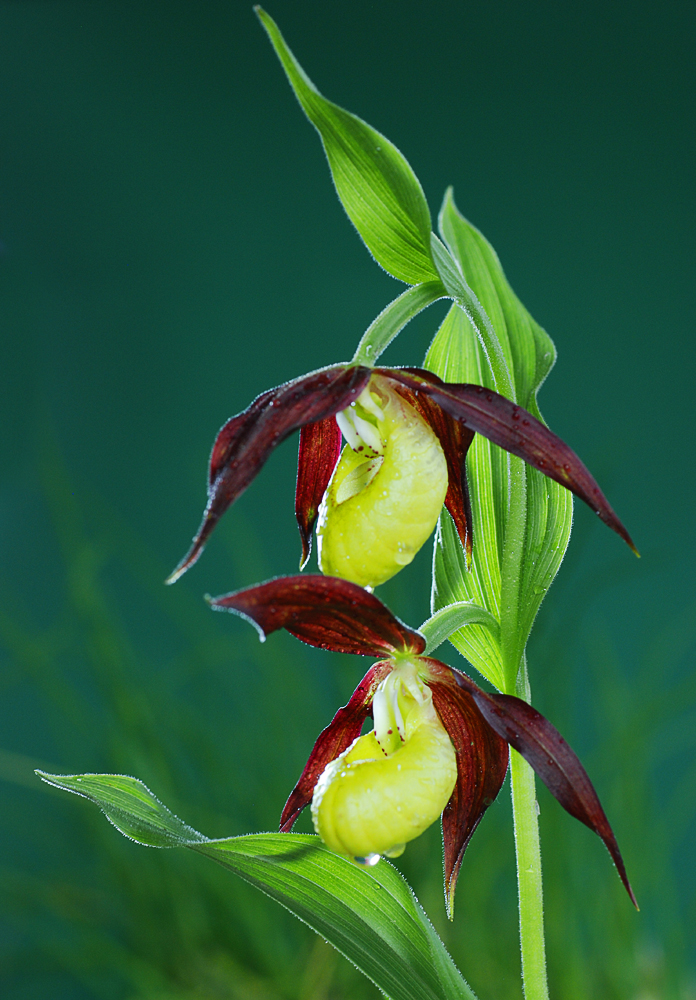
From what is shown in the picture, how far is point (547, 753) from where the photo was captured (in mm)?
442

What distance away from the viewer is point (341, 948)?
550 millimetres

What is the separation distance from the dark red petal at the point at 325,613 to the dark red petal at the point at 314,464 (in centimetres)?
7

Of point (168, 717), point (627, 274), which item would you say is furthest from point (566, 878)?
point (627, 274)

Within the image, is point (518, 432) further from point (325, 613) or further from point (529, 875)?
point (529, 875)

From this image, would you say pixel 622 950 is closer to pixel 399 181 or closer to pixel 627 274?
pixel 399 181

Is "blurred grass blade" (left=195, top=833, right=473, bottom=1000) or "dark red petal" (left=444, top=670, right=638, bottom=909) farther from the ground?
"dark red petal" (left=444, top=670, right=638, bottom=909)

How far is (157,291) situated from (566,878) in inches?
72.6

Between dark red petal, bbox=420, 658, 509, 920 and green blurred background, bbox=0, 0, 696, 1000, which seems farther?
green blurred background, bbox=0, 0, 696, 1000

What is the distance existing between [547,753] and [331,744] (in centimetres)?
16

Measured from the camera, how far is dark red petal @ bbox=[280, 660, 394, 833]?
536mm

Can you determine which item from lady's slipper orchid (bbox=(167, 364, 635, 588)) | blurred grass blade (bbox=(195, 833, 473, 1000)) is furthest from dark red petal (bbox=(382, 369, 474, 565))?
blurred grass blade (bbox=(195, 833, 473, 1000))

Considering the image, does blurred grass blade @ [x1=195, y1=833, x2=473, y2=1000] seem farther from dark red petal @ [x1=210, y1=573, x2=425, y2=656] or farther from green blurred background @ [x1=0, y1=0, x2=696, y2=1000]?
green blurred background @ [x1=0, y1=0, x2=696, y2=1000]

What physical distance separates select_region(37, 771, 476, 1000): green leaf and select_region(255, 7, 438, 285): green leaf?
1.22 ft

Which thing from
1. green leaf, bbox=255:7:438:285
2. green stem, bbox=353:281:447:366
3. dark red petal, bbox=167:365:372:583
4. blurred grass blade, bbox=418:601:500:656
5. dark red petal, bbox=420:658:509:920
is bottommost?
dark red petal, bbox=420:658:509:920
